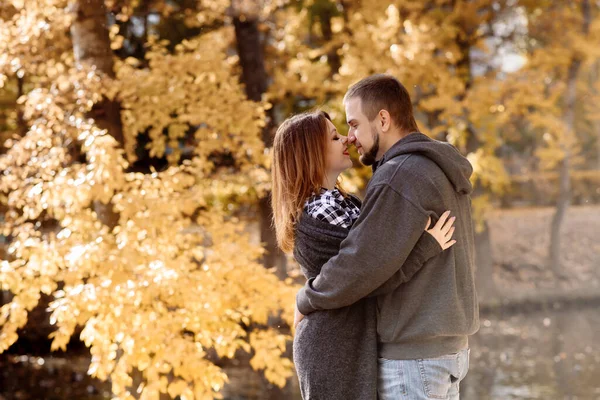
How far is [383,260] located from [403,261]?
0.06 meters

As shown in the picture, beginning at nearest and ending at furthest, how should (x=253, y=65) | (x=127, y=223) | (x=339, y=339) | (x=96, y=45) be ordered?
1. (x=339, y=339)
2. (x=127, y=223)
3. (x=96, y=45)
4. (x=253, y=65)

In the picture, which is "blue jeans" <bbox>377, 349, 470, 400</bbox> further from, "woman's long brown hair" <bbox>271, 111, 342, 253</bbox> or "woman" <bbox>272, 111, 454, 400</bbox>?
"woman's long brown hair" <bbox>271, 111, 342, 253</bbox>

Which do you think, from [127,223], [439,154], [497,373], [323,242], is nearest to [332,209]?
[323,242]

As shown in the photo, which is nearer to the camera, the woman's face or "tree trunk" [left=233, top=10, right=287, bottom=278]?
the woman's face

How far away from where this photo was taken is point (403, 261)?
6.56ft

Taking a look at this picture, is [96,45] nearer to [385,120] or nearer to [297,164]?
[297,164]

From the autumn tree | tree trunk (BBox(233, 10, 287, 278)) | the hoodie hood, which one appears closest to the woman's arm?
the hoodie hood

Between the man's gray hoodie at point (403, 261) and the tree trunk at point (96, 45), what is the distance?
9.28 ft

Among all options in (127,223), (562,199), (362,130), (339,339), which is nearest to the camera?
(339,339)

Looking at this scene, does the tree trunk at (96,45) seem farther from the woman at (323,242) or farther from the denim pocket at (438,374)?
the denim pocket at (438,374)

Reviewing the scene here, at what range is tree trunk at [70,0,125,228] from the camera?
15.3 feet

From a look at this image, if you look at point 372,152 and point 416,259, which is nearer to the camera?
point 416,259

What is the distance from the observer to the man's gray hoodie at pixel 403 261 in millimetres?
1987

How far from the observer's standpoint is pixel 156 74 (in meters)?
4.86
